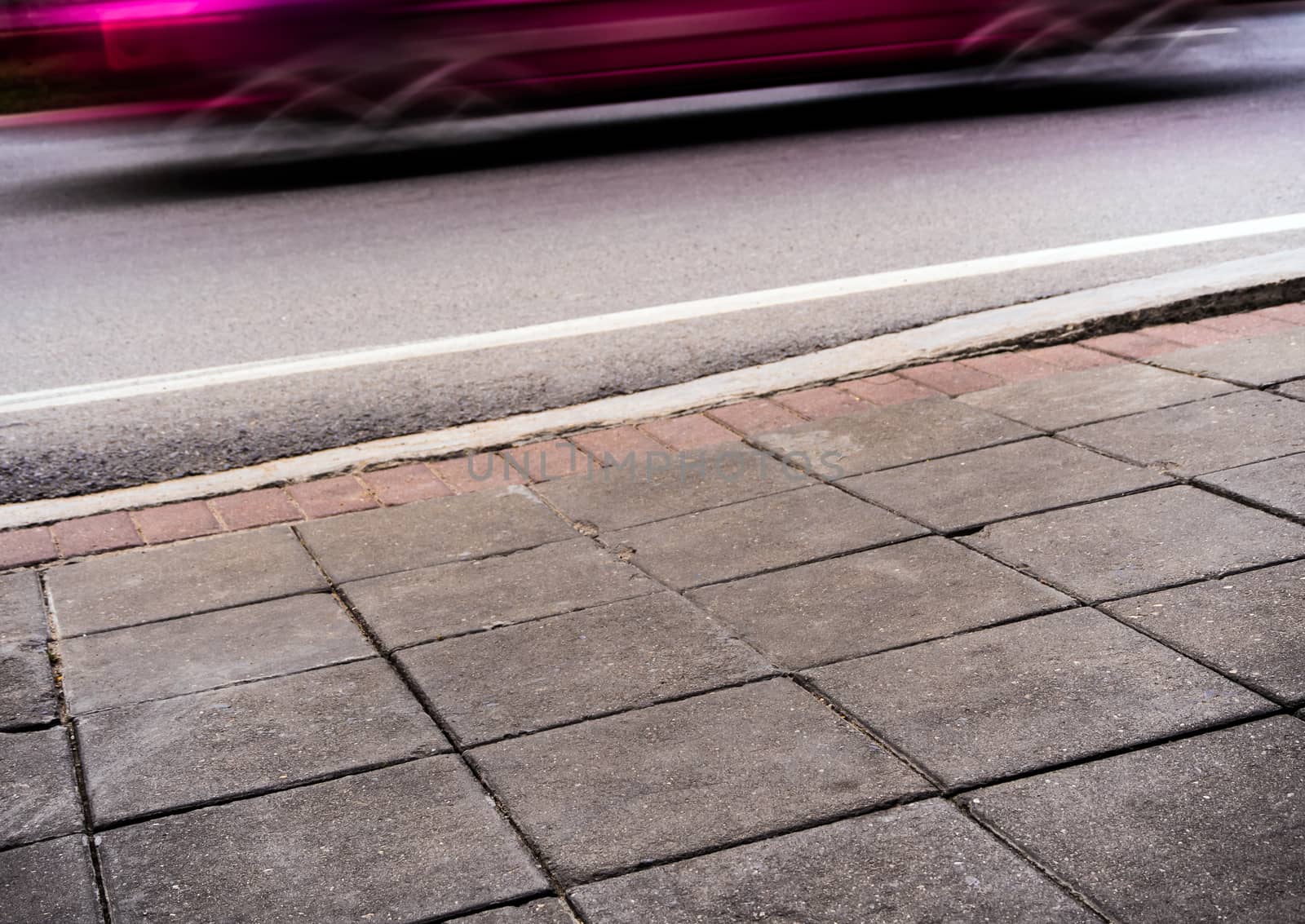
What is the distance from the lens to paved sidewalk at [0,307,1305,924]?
218 centimetres

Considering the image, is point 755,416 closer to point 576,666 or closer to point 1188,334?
point 1188,334

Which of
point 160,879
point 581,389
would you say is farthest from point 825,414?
point 160,879

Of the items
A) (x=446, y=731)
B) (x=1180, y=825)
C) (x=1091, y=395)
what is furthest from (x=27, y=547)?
(x=1091, y=395)

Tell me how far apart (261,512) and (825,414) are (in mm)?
1634

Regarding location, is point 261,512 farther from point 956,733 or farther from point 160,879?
point 956,733

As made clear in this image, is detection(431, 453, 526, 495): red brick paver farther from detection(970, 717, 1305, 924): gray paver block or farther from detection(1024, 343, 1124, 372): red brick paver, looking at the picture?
detection(970, 717, 1305, 924): gray paver block

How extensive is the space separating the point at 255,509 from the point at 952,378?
2.12 m

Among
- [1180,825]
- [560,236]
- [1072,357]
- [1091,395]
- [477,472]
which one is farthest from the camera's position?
[560,236]

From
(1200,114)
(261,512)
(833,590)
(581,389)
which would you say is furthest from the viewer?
(1200,114)

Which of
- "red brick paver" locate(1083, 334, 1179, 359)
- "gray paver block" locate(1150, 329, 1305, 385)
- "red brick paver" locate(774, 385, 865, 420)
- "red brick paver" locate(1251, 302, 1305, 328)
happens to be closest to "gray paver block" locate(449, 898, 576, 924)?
"red brick paver" locate(774, 385, 865, 420)

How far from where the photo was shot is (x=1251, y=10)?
30.1 feet

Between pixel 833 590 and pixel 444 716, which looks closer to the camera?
pixel 444 716

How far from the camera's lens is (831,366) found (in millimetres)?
4598

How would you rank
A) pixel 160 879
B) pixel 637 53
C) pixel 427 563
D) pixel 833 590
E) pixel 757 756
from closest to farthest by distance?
1. pixel 160 879
2. pixel 757 756
3. pixel 833 590
4. pixel 427 563
5. pixel 637 53
